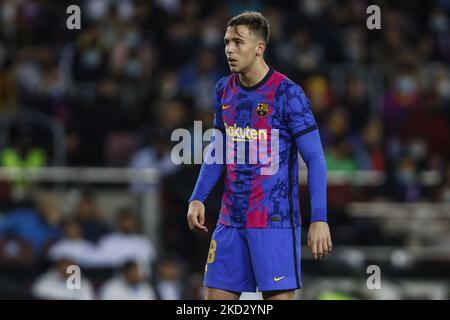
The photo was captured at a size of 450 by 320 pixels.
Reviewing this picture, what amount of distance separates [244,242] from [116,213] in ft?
23.0

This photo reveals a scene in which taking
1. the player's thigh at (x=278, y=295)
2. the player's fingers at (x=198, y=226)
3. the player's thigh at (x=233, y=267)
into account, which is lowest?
the player's thigh at (x=278, y=295)

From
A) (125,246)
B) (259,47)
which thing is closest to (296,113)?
(259,47)

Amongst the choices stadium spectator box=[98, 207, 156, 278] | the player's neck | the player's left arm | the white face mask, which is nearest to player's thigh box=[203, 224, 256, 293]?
the player's left arm

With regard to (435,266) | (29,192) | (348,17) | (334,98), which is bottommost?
(435,266)

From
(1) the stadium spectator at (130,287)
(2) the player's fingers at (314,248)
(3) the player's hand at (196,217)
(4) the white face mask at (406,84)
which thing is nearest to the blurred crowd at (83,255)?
(1) the stadium spectator at (130,287)

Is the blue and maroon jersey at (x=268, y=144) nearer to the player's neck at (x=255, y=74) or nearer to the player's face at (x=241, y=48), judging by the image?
the player's neck at (x=255, y=74)

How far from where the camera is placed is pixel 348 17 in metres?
17.7

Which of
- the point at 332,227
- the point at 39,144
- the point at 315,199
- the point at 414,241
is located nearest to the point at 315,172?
the point at 315,199

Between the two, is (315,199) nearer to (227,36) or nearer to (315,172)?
(315,172)

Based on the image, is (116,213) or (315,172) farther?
(116,213)

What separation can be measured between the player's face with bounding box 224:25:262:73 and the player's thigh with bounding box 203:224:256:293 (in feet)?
3.16

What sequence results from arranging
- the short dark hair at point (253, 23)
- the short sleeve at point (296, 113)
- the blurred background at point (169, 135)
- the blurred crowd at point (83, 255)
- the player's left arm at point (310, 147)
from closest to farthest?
1. the player's left arm at point (310, 147)
2. the short sleeve at point (296, 113)
3. the short dark hair at point (253, 23)
4. the blurred crowd at point (83, 255)
5. the blurred background at point (169, 135)

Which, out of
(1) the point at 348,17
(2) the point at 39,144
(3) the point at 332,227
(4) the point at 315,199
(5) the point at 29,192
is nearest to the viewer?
(4) the point at 315,199

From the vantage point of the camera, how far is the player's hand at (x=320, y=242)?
20.4 ft
